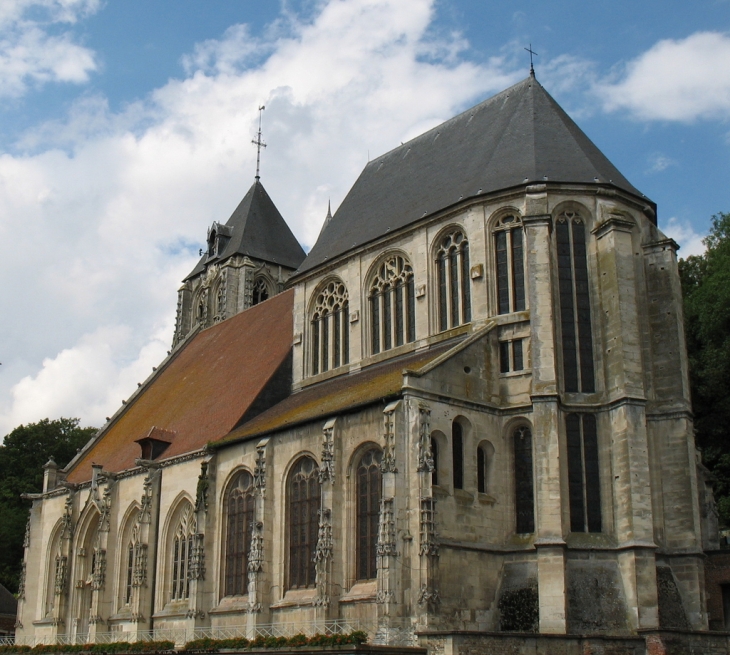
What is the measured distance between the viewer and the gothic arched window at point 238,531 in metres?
31.5

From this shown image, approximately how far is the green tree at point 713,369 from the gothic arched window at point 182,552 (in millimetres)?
18882

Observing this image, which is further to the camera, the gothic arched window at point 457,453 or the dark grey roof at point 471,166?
the dark grey roof at point 471,166

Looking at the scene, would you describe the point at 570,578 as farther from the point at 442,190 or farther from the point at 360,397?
the point at 442,190

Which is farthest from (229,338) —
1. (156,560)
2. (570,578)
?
(570,578)

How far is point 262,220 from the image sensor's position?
5716 centimetres

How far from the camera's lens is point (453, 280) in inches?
1217

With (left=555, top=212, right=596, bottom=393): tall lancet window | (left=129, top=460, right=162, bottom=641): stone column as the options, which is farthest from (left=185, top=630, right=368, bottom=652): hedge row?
(left=555, top=212, right=596, bottom=393): tall lancet window

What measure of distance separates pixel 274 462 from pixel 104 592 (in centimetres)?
1111

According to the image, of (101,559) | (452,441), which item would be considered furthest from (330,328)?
(101,559)

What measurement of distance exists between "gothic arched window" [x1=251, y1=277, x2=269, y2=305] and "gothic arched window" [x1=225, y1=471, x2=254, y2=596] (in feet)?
73.3

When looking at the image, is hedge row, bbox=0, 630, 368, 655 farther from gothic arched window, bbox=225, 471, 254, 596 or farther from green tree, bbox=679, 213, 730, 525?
green tree, bbox=679, 213, 730, 525

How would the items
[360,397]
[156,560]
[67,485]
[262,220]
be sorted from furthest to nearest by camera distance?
1. [262,220]
2. [67,485]
3. [156,560]
4. [360,397]

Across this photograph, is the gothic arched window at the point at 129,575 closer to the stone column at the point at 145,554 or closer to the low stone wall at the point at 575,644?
the stone column at the point at 145,554

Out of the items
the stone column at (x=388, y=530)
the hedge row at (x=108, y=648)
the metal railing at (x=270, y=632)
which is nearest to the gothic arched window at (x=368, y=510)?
the stone column at (x=388, y=530)
